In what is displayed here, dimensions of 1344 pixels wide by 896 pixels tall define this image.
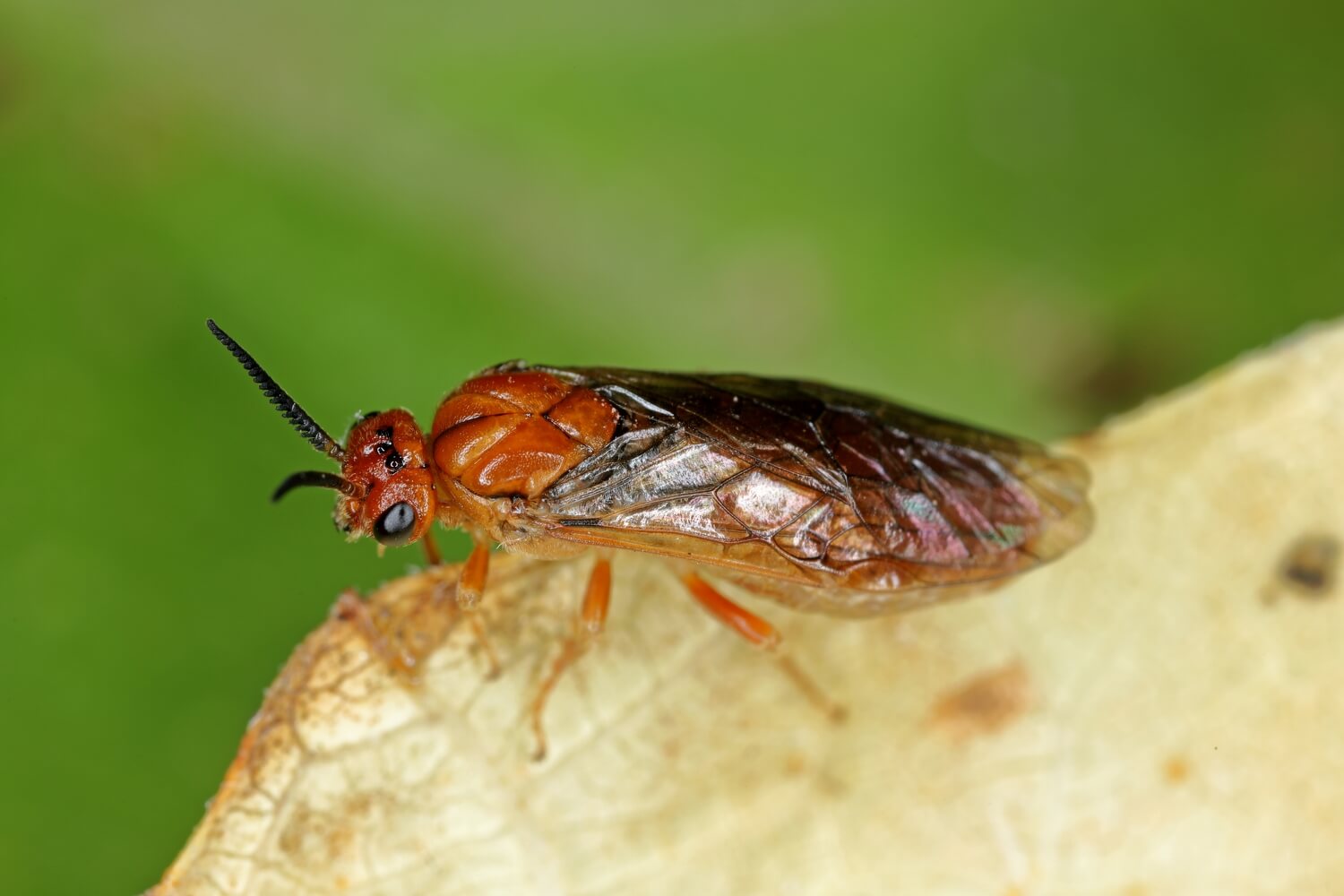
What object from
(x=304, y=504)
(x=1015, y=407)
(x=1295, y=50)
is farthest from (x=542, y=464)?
(x=1295, y=50)

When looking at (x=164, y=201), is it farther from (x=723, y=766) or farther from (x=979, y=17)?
(x=979, y=17)

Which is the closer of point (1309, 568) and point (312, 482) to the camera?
point (312, 482)

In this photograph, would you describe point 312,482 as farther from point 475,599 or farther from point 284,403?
point 475,599

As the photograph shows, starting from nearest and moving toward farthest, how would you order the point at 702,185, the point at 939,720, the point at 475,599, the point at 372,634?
the point at 372,634
the point at 475,599
the point at 939,720
the point at 702,185

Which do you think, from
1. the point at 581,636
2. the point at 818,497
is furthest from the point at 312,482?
the point at 818,497

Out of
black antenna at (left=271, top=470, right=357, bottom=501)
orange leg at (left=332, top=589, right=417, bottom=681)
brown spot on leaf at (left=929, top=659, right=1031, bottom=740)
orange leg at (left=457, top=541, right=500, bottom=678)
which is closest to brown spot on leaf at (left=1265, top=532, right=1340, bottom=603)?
brown spot on leaf at (left=929, top=659, right=1031, bottom=740)

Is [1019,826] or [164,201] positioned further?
[164,201]
